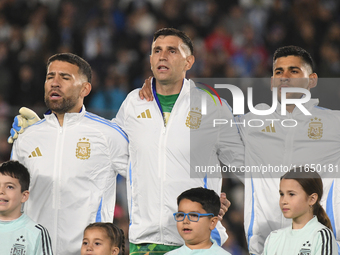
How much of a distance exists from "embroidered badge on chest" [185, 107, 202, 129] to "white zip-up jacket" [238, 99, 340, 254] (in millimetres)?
547

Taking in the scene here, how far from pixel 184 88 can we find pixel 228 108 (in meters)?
0.44

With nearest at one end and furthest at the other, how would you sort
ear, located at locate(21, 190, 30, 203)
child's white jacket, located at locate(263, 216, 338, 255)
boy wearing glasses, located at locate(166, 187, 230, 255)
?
1. child's white jacket, located at locate(263, 216, 338, 255)
2. boy wearing glasses, located at locate(166, 187, 230, 255)
3. ear, located at locate(21, 190, 30, 203)

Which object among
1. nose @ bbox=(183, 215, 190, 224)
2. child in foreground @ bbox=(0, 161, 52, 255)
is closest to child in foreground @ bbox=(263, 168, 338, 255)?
nose @ bbox=(183, 215, 190, 224)

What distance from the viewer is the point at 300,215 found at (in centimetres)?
446

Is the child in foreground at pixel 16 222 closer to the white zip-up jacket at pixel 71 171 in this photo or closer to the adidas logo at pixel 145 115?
the white zip-up jacket at pixel 71 171

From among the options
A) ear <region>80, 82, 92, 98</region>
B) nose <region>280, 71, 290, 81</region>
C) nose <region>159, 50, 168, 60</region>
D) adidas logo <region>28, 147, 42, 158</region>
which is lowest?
adidas logo <region>28, 147, 42, 158</region>

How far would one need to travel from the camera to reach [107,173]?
16.3 feet

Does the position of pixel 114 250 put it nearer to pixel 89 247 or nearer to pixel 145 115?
pixel 89 247

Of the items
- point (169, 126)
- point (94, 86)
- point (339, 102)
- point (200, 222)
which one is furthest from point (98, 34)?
point (200, 222)

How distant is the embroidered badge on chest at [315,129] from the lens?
482cm

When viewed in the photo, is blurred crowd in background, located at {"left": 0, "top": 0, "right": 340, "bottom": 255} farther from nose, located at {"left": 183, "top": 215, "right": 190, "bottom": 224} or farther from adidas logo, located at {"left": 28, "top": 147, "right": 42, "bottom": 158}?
nose, located at {"left": 183, "top": 215, "right": 190, "bottom": 224}

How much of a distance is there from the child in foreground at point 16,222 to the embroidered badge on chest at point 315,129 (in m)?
2.42

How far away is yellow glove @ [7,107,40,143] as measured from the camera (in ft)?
16.9

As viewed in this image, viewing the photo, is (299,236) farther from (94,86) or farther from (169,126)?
(94,86)
